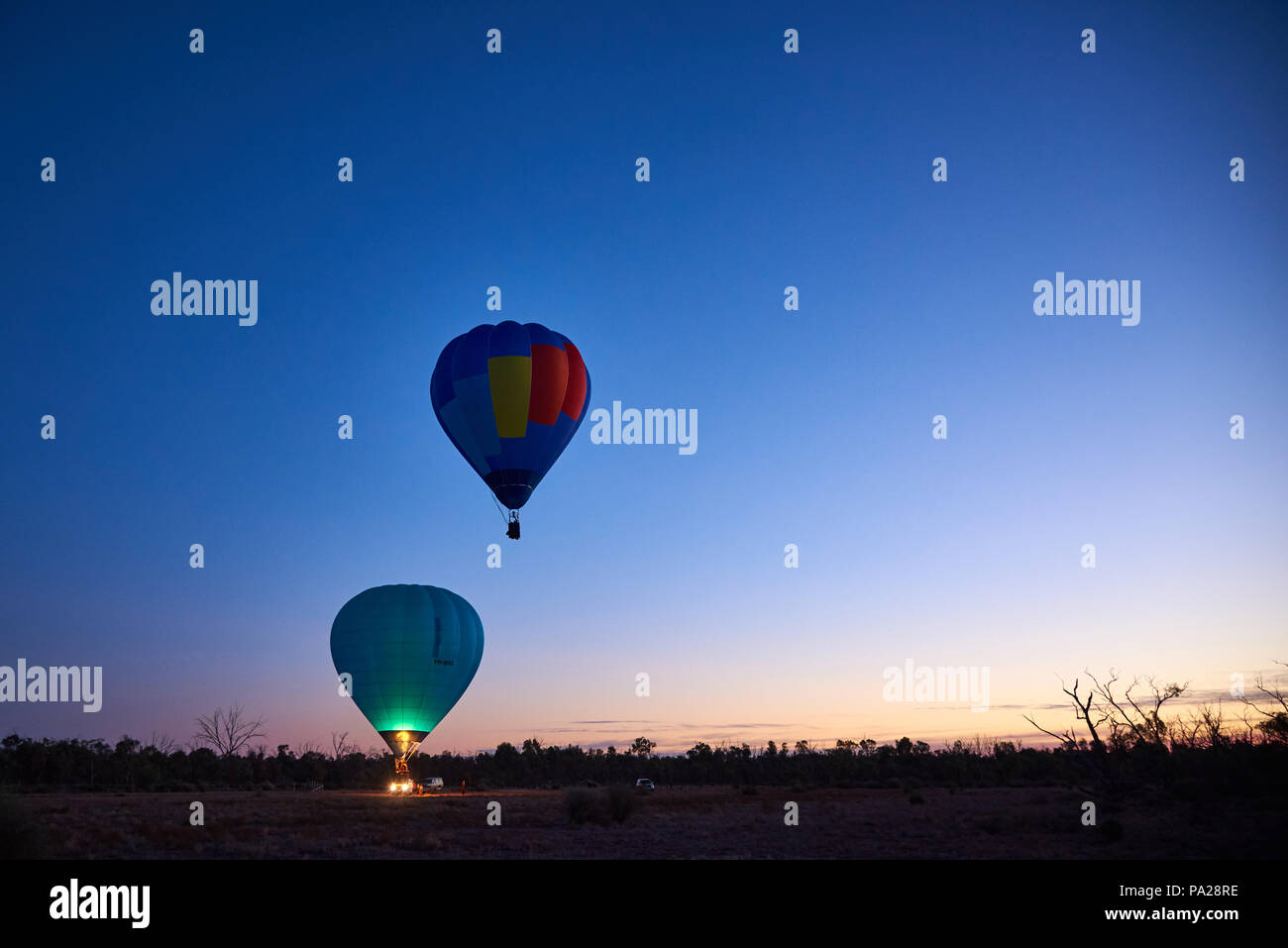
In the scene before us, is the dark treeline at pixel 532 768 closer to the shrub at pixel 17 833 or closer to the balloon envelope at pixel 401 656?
the balloon envelope at pixel 401 656

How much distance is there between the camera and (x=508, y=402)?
31.8 m

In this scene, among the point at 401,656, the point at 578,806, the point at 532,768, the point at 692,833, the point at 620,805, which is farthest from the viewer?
the point at 532,768

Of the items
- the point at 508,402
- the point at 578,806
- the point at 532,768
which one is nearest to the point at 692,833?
the point at 578,806

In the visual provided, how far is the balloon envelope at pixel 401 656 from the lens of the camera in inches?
1620

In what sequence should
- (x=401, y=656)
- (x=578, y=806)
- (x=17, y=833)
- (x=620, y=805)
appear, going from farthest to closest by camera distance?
(x=401, y=656), (x=620, y=805), (x=578, y=806), (x=17, y=833)

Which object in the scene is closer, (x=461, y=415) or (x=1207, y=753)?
(x=1207, y=753)

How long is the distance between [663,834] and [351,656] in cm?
2049

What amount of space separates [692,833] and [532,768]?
2972 inches

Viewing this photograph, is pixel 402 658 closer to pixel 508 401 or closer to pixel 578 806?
pixel 578 806

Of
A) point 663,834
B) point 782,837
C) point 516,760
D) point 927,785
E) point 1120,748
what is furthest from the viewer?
point 516,760
